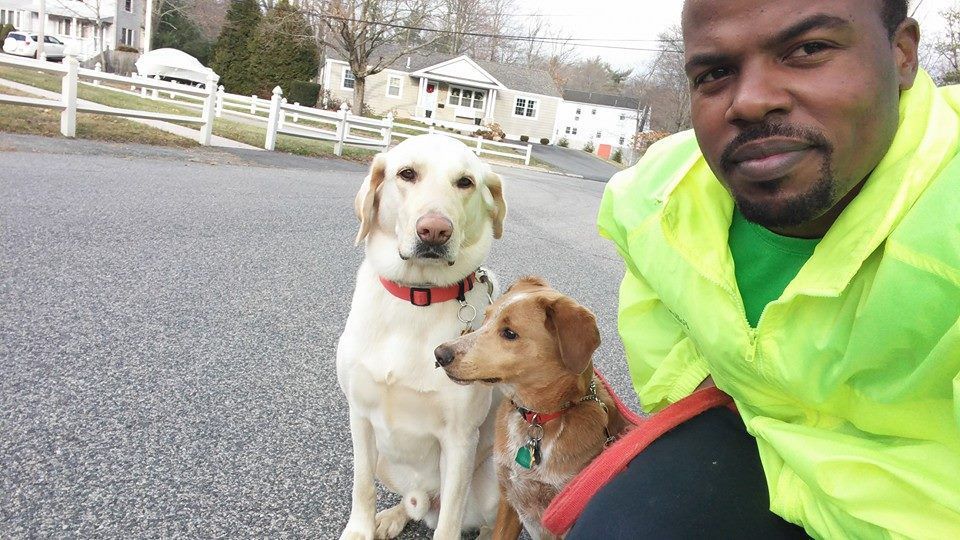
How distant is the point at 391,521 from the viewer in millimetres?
2504

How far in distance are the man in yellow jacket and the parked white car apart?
40.0 metres

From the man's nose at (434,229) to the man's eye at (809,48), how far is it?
4.18ft

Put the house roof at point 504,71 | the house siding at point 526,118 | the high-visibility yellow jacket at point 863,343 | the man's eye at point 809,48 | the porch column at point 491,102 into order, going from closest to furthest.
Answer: the high-visibility yellow jacket at point 863,343
the man's eye at point 809,48
the house roof at point 504,71
the porch column at point 491,102
the house siding at point 526,118

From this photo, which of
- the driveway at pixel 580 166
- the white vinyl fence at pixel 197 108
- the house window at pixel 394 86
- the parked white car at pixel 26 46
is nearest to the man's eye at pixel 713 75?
the white vinyl fence at pixel 197 108

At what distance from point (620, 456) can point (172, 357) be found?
2.56 metres

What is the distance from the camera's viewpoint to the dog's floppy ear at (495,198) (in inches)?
106

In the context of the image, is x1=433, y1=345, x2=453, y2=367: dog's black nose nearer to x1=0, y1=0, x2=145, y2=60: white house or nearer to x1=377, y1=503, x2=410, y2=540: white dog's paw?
x1=377, y1=503, x2=410, y2=540: white dog's paw

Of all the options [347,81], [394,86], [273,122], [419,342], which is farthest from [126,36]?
[419,342]

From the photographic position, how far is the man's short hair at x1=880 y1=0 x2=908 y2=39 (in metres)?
1.35

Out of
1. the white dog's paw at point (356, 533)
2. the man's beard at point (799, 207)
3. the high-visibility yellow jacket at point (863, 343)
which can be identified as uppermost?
the man's beard at point (799, 207)

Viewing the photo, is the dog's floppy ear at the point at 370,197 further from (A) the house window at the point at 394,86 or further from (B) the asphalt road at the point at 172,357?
(A) the house window at the point at 394,86

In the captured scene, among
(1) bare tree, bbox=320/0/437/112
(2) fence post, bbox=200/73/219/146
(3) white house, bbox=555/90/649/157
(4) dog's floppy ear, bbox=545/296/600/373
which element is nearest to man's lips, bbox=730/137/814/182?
(4) dog's floppy ear, bbox=545/296/600/373

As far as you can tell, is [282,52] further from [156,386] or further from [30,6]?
[156,386]

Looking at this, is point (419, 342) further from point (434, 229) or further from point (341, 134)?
point (341, 134)
